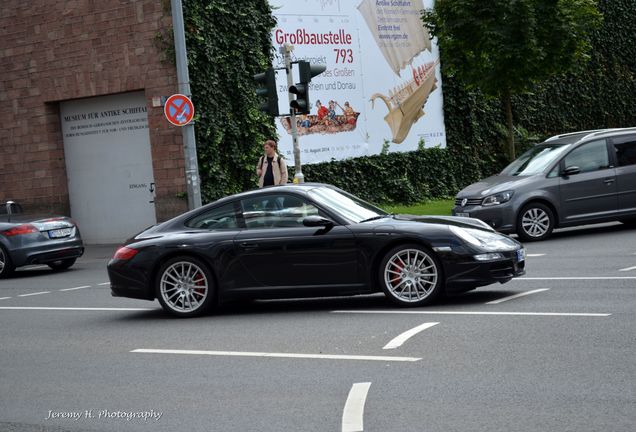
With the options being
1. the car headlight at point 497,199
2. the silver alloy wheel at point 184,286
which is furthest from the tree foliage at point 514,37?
the silver alloy wheel at point 184,286

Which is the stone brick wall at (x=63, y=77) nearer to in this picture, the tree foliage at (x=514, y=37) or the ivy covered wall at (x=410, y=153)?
the ivy covered wall at (x=410, y=153)

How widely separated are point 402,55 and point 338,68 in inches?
102

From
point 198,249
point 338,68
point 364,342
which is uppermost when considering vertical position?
point 338,68

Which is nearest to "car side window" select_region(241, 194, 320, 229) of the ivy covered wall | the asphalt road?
the asphalt road

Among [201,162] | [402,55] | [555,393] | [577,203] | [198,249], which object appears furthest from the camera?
[402,55]

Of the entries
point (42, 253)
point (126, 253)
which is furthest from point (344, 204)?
point (42, 253)

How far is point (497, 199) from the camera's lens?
1725 centimetres

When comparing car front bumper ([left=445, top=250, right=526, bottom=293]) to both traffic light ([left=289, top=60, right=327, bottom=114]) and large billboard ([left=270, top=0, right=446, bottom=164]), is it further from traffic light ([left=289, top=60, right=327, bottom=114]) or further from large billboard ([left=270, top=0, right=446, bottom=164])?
large billboard ([left=270, top=0, right=446, bottom=164])

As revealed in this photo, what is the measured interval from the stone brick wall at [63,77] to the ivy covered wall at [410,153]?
0.79 m

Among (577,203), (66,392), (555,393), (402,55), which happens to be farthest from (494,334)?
(402,55)

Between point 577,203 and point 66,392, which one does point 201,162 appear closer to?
point 577,203

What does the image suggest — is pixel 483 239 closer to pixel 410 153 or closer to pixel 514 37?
pixel 514 37

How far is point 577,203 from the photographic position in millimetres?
17219

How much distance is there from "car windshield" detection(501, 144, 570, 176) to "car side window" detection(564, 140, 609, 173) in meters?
0.20
